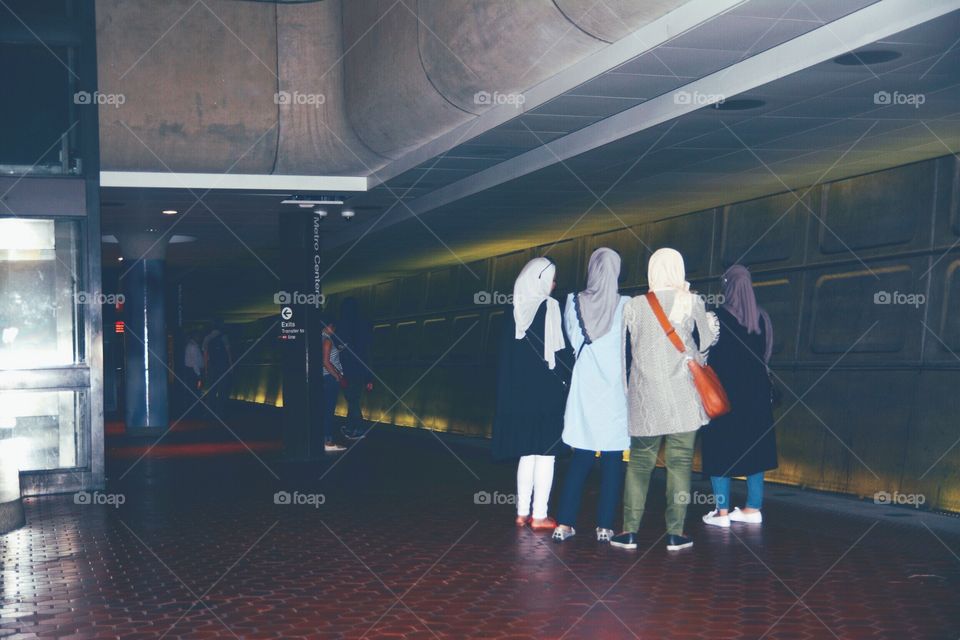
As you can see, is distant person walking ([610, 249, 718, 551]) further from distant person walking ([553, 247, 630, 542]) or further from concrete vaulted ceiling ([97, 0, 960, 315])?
concrete vaulted ceiling ([97, 0, 960, 315])

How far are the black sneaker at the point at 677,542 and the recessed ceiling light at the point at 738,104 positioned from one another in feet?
9.57

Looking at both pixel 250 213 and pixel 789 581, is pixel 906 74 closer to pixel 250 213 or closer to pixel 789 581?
pixel 789 581

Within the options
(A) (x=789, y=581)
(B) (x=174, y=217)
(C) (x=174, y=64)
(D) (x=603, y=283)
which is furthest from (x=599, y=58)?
(B) (x=174, y=217)

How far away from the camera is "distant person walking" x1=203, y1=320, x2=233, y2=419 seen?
85.9 feet

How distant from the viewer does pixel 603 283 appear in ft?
25.6

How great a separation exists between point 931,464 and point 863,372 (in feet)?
4.24

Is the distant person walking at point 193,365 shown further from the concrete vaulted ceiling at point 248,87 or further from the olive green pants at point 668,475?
the olive green pants at point 668,475

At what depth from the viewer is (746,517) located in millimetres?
9078

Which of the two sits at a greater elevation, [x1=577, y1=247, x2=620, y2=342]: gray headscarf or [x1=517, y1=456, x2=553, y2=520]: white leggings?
[x1=577, y1=247, x2=620, y2=342]: gray headscarf

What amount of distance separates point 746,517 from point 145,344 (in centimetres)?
1467

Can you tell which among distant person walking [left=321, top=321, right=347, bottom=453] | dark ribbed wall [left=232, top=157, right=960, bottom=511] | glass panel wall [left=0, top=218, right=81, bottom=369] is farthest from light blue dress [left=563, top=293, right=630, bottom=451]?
distant person walking [left=321, top=321, right=347, bottom=453]

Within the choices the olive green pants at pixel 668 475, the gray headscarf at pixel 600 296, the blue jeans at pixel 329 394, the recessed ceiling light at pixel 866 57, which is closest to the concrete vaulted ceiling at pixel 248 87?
the blue jeans at pixel 329 394

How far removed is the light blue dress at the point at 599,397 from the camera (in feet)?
25.8

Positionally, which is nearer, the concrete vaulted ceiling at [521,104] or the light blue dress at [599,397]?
the concrete vaulted ceiling at [521,104]
